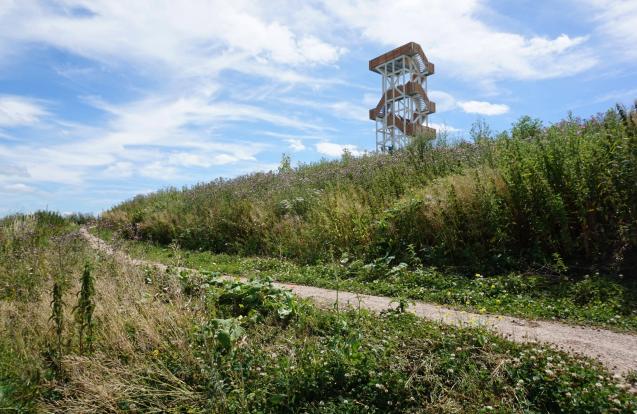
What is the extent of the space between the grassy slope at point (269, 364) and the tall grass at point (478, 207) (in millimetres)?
3371

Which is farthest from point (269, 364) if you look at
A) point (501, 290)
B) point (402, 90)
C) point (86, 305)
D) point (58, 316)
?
point (402, 90)

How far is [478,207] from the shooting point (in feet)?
26.2

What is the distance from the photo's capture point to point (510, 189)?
765cm

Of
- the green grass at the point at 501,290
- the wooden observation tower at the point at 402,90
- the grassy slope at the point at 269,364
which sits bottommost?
the grassy slope at the point at 269,364

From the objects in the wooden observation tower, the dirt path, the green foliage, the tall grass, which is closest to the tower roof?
the wooden observation tower

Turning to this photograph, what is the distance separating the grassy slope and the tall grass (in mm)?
3371

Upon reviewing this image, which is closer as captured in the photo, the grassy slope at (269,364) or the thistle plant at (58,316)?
the grassy slope at (269,364)

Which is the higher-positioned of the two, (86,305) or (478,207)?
(478,207)

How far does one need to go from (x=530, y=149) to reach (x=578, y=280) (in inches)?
111

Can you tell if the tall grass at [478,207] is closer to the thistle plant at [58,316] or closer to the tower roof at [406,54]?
the thistle plant at [58,316]

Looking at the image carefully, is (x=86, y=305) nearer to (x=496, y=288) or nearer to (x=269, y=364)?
(x=269, y=364)

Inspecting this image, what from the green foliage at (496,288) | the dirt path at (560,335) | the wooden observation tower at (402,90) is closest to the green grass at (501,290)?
the green foliage at (496,288)

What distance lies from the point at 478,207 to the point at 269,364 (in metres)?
5.21

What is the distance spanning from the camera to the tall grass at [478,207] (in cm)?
679
